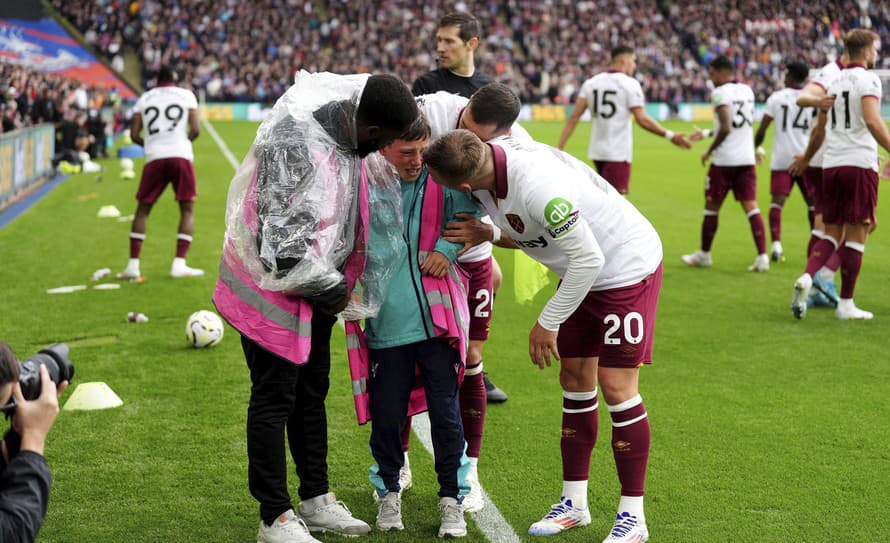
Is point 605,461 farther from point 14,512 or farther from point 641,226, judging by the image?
point 14,512

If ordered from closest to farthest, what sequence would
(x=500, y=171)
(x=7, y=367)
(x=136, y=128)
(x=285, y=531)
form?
1. (x=7, y=367)
2. (x=500, y=171)
3. (x=285, y=531)
4. (x=136, y=128)

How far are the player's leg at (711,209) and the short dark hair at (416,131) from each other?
701 centimetres

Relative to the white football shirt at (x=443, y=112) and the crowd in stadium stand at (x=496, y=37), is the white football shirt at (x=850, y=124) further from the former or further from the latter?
the crowd in stadium stand at (x=496, y=37)

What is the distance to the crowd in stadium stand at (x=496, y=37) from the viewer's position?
4084 cm

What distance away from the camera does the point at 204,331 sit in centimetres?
702


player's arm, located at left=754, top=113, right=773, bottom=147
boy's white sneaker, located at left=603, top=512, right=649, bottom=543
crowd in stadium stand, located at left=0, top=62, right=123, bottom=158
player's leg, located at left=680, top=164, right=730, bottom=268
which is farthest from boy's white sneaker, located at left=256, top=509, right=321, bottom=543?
crowd in stadium stand, located at left=0, top=62, right=123, bottom=158

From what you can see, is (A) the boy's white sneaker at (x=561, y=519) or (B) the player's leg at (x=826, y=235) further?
(B) the player's leg at (x=826, y=235)

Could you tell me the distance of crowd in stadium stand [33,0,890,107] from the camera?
134ft

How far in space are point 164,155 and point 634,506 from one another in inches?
279

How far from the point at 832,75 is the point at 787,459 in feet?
15.9

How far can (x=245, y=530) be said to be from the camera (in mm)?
4062

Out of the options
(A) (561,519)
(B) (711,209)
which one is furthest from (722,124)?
(A) (561,519)

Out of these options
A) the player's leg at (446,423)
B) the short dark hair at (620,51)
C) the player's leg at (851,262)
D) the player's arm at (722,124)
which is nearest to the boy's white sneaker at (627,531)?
the player's leg at (446,423)

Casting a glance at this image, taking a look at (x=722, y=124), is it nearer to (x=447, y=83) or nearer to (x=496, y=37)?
(x=447, y=83)
